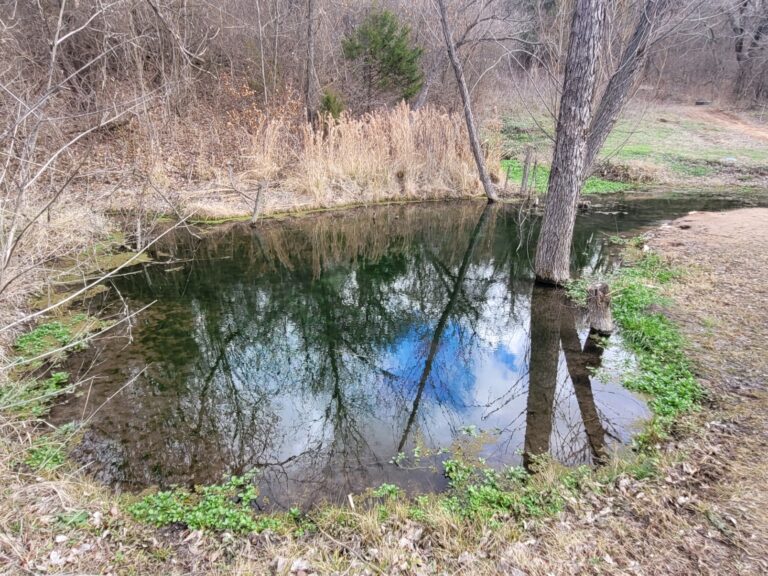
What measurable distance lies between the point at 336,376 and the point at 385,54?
11855mm

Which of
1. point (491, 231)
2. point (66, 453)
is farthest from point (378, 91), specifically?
point (66, 453)

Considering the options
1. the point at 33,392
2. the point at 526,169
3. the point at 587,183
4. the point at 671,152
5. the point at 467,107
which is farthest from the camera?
A: the point at 671,152

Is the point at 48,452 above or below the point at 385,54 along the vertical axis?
below

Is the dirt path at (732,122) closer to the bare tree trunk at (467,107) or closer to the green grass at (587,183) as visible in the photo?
the green grass at (587,183)

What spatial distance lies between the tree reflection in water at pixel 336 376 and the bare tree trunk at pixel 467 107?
4.34 m

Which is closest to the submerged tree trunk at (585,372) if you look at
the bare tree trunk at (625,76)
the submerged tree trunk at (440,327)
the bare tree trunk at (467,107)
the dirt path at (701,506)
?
the dirt path at (701,506)

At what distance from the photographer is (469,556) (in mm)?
2279

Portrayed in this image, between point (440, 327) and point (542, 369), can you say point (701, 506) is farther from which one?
point (440, 327)

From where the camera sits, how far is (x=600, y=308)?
4.72 metres

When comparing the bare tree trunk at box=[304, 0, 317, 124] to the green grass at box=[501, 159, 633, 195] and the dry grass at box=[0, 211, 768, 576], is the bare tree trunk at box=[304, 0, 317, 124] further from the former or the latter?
the dry grass at box=[0, 211, 768, 576]

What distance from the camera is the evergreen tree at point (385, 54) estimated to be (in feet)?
42.4

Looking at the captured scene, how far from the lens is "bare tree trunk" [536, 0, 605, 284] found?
4867 millimetres

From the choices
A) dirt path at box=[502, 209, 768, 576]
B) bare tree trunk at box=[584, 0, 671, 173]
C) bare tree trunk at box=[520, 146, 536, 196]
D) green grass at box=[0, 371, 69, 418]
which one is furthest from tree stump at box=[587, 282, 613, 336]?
bare tree trunk at box=[520, 146, 536, 196]

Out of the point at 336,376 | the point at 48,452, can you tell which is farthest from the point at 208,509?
the point at 336,376
